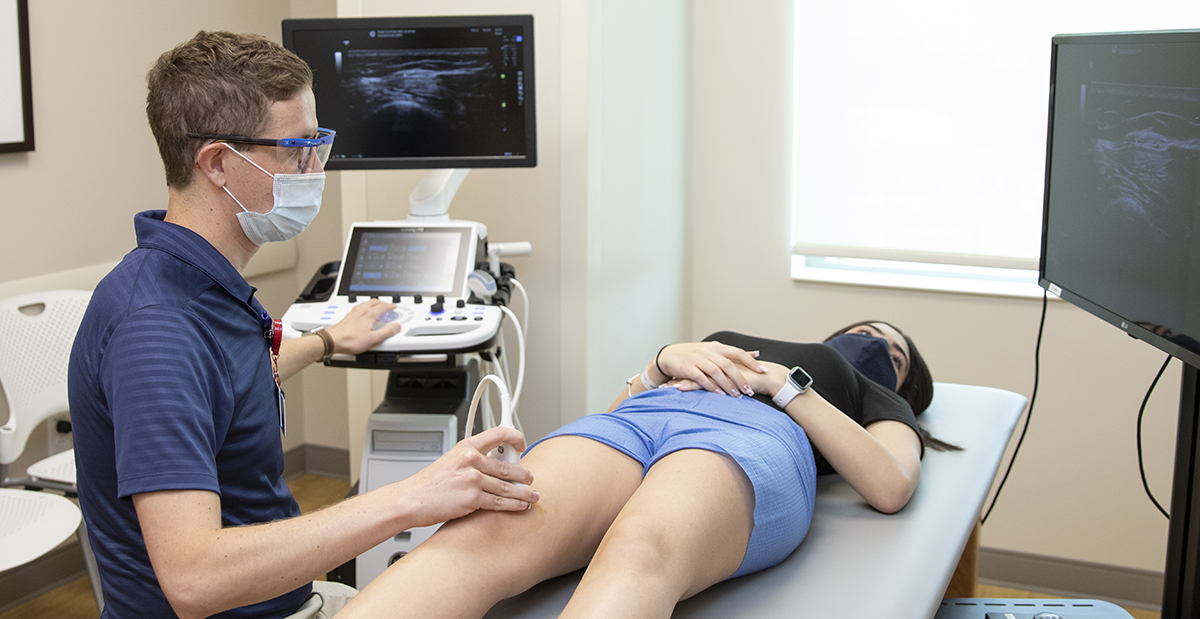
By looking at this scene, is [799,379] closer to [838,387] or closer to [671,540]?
[838,387]

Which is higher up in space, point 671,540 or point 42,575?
point 671,540

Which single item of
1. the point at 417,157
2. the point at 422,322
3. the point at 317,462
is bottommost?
the point at 317,462

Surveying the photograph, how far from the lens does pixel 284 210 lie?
1227mm

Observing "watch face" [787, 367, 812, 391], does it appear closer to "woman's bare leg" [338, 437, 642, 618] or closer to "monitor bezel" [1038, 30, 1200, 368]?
"woman's bare leg" [338, 437, 642, 618]

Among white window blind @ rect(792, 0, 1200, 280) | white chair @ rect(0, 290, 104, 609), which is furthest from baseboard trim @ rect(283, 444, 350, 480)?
white window blind @ rect(792, 0, 1200, 280)

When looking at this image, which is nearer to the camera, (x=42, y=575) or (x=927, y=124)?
(x=42, y=575)

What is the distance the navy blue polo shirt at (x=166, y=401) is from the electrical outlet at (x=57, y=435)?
4.94ft

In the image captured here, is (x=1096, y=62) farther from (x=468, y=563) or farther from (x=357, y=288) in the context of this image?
(x=357, y=288)

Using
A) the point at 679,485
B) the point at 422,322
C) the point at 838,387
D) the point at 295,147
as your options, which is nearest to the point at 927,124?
the point at 838,387

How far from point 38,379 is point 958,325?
8.16 ft

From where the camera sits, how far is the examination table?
1263 mm

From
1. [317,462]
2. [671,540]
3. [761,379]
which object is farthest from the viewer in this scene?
[317,462]

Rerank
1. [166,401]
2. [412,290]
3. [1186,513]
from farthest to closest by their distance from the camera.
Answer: [412,290]
[1186,513]
[166,401]

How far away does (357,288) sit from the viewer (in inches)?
81.0
